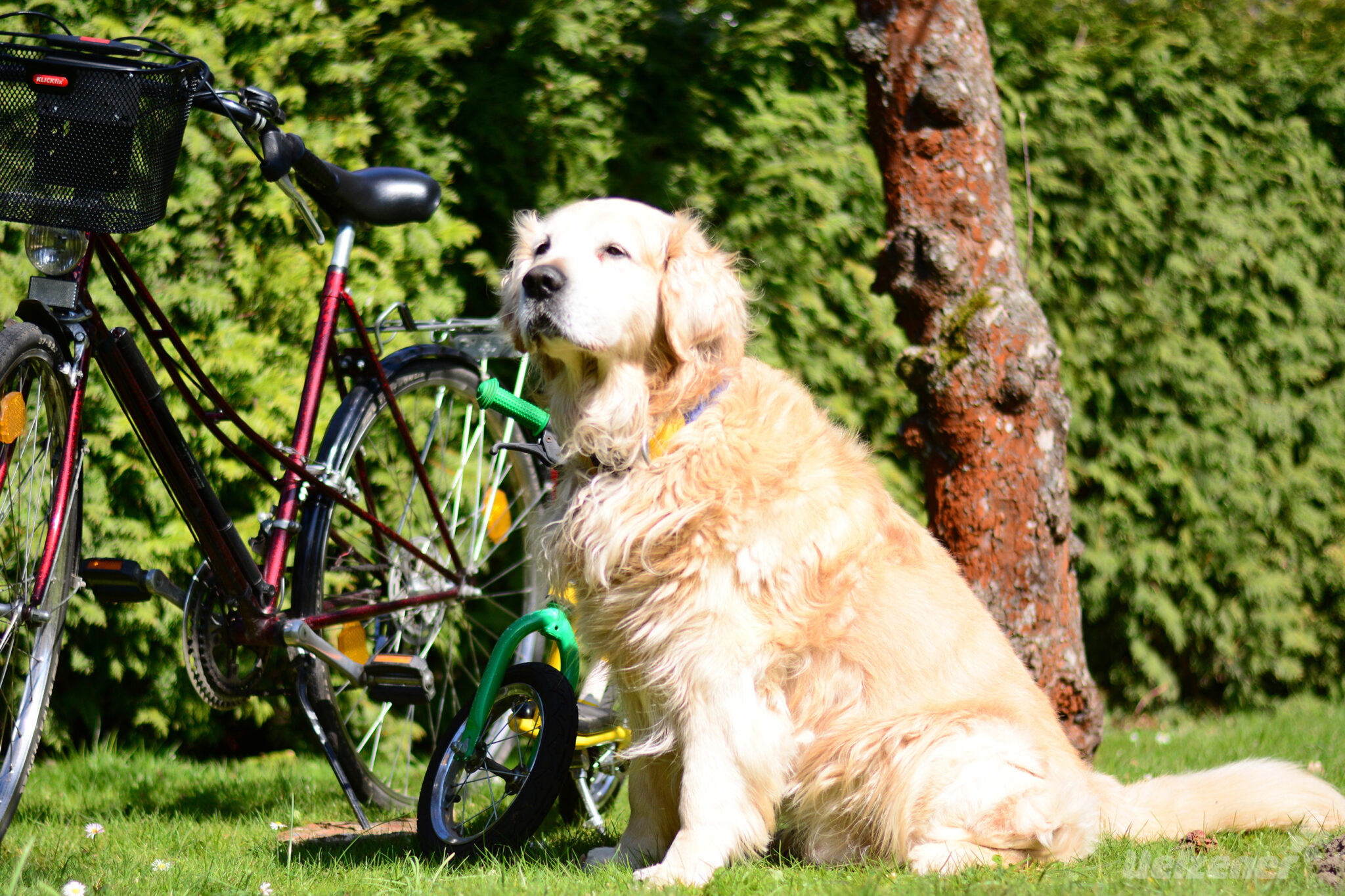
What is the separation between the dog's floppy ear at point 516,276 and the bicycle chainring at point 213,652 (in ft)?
3.60

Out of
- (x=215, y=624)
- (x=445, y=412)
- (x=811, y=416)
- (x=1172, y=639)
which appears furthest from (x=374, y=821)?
(x=1172, y=639)

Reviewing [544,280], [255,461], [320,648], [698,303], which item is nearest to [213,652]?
[320,648]

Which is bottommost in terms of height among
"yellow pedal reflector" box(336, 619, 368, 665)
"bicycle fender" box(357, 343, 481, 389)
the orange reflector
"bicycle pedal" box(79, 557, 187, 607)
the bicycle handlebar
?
"yellow pedal reflector" box(336, 619, 368, 665)

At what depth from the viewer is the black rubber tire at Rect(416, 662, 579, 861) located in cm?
249

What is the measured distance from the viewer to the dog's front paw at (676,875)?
2357mm


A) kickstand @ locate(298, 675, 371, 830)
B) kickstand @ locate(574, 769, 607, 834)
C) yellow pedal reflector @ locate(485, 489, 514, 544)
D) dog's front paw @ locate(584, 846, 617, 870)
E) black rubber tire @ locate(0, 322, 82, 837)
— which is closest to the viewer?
black rubber tire @ locate(0, 322, 82, 837)

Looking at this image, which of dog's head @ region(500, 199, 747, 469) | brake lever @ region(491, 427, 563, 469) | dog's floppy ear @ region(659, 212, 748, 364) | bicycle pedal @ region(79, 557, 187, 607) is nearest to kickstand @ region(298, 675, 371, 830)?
bicycle pedal @ region(79, 557, 187, 607)

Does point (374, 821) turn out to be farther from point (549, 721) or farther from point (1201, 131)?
point (1201, 131)

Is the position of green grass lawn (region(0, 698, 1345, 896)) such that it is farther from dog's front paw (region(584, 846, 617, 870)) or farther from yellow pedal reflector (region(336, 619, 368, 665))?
yellow pedal reflector (region(336, 619, 368, 665))

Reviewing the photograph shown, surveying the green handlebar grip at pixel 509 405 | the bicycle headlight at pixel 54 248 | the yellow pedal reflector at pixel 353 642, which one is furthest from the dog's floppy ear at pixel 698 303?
the yellow pedal reflector at pixel 353 642

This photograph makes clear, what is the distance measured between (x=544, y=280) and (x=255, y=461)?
1.30 m

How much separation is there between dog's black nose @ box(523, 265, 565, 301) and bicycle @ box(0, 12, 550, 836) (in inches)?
34.2

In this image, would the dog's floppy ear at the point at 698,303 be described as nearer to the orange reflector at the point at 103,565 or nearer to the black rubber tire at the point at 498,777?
the black rubber tire at the point at 498,777

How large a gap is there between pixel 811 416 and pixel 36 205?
71.0 inches
